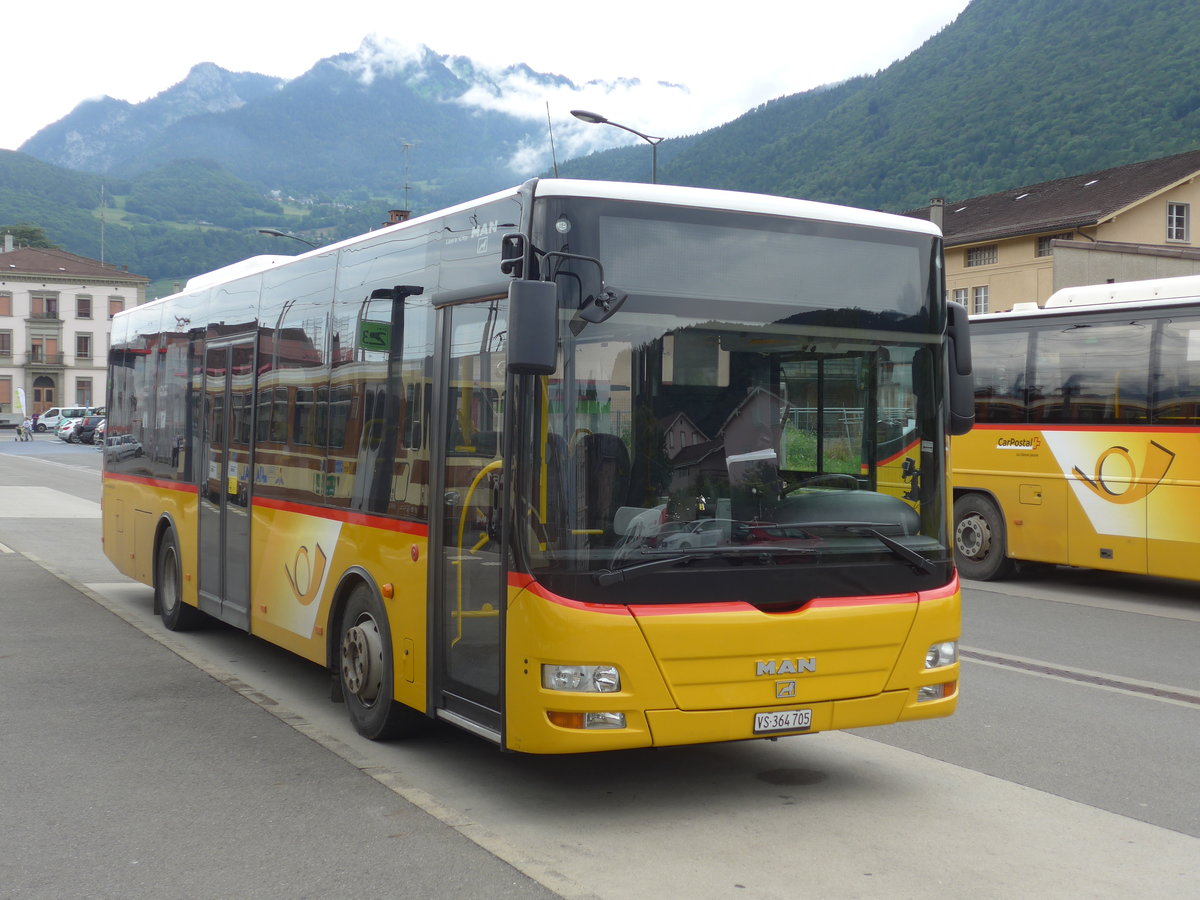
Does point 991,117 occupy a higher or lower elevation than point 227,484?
higher

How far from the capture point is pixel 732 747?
7.21 m

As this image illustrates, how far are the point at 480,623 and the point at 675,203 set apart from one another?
207 centimetres

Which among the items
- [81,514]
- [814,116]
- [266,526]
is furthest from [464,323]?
[814,116]

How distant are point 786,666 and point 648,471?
1073mm

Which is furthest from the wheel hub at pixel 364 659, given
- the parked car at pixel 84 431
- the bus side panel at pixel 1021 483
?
the parked car at pixel 84 431

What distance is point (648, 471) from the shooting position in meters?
5.61

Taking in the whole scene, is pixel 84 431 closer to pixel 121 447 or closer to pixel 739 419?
pixel 121 447

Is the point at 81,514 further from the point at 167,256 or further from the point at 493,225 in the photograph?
the point at 167,256

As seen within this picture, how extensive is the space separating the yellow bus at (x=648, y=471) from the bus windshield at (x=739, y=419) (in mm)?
11

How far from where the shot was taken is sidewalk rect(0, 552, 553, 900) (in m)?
4.93

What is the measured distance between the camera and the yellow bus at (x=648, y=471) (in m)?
5.52

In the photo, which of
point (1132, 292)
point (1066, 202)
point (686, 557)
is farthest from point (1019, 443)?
point (1066, 202)

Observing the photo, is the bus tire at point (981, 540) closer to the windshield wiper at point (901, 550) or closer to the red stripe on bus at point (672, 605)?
the windshield wiper at point (901, 550)

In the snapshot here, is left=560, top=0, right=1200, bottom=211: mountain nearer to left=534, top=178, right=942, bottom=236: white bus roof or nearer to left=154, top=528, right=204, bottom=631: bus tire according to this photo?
left=154, top=528, right=204, bottom=631: bus tire
